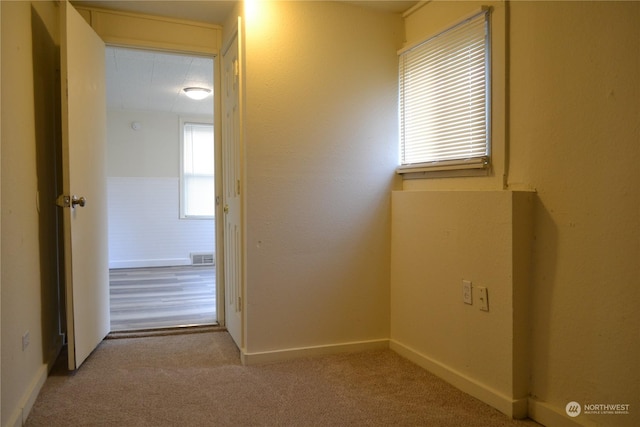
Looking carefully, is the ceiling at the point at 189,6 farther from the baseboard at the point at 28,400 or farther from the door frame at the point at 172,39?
the baseboard at the point at 28,400

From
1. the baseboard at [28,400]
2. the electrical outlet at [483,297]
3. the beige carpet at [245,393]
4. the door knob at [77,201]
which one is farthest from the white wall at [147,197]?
the electrical outlet at [483,297]

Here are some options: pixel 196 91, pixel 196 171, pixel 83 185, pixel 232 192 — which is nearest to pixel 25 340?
pixel 83 185

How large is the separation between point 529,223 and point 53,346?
265cm

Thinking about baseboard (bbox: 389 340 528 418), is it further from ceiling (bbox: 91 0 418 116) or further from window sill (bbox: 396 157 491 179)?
ceiling (bbox: 91 0 418 116)

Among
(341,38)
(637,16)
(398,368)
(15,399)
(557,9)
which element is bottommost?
(398,368)

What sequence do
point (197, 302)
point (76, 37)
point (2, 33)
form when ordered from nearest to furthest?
point (2, 33) < point (76, 37) < point (197, 302)

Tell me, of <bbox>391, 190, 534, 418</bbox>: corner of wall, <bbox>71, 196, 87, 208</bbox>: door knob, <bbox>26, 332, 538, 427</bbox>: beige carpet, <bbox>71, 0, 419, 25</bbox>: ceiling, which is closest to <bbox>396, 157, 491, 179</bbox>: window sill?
<bbox>391, 190, 534, 418</bbox>: corner of wall

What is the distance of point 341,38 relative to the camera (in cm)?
284

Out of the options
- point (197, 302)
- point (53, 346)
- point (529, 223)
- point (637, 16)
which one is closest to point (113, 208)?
point (197, 302)

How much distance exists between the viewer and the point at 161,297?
4.48 meters

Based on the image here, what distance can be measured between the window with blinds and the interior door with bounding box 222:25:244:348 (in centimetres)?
105

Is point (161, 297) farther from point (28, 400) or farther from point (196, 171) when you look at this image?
point (196, 171)

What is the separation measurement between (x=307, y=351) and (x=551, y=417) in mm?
1356

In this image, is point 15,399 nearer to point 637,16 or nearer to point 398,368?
point 398,368
